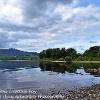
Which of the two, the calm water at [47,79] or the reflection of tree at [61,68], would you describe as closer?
the calm water at [47,79]

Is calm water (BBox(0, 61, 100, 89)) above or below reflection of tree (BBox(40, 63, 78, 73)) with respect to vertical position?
below

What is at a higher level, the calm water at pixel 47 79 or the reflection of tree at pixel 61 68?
the reflection of tree at pixel 61 68

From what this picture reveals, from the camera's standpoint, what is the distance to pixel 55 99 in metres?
37.3

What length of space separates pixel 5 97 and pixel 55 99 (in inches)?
265

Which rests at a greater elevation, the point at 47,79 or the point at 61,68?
the point at 61,68

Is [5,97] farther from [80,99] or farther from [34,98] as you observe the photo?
[80,99]

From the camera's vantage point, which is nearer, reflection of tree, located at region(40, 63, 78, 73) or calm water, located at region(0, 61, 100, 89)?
calm water, located at region(0, 61, 100, 89)

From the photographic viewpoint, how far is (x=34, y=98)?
126ft

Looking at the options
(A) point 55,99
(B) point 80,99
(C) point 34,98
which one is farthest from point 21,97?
(B) point 80,99

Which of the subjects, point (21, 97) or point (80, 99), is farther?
point (21, 97)

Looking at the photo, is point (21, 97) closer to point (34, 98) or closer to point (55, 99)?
point (34, 98)

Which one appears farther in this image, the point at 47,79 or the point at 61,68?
the point at 61,68

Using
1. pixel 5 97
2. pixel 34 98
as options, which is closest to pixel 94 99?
pixel 34 98

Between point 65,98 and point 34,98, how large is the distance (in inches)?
156
